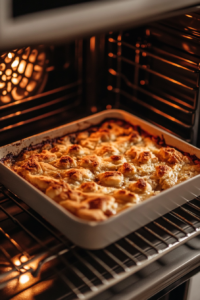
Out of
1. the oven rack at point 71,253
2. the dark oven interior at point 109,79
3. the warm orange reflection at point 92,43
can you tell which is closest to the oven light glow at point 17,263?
the oven rack at point 71,253

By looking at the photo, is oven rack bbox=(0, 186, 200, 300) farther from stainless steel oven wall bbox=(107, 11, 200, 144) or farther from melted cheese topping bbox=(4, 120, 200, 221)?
stainless steel oven wall bbox=(107, 11, 200, 144)

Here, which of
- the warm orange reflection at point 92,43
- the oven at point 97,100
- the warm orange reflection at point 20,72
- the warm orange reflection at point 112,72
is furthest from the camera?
the warm orange reflection at point 112,72

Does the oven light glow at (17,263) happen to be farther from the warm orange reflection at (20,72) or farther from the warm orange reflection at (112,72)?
the warm orange reflection at (112,72)

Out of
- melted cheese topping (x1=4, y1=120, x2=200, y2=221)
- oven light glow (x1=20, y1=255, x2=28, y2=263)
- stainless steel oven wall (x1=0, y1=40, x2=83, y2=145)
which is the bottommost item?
oven light glow (x1=20, y1=255, x2=28, y2=263)

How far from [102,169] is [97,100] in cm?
51

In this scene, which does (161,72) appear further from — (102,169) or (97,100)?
(102,169)

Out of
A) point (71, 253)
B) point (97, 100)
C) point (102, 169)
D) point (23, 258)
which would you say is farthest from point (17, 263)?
Answer: point (97, 100)

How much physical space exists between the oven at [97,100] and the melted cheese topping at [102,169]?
9 centimetres

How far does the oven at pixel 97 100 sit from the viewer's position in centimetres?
88

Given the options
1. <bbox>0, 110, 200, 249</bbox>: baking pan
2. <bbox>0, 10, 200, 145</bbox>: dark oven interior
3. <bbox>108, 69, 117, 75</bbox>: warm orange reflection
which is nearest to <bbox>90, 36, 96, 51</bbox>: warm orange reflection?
<bbox>0, 10, 200, 145</bbox>: dark oven interior

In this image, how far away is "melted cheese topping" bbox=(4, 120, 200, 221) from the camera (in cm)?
104

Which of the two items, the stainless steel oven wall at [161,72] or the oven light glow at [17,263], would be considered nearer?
the oven light glow at [17,263]

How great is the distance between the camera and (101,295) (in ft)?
3.05

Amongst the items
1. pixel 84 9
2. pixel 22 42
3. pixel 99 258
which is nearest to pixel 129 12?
pixel 84 9
